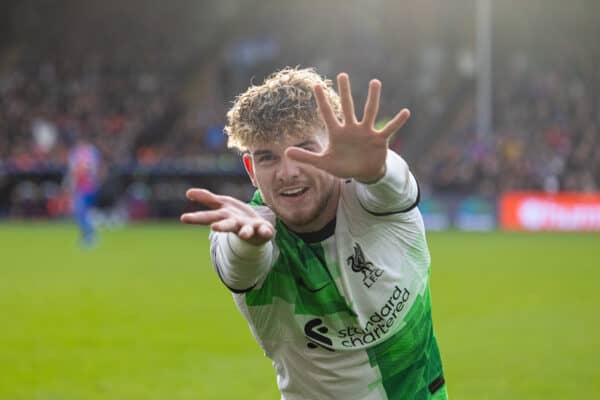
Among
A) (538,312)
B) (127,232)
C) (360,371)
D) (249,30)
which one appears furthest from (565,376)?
→ (249,30)

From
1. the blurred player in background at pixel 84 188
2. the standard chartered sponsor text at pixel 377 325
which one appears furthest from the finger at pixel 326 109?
the blurred player in background at pixel 84 188

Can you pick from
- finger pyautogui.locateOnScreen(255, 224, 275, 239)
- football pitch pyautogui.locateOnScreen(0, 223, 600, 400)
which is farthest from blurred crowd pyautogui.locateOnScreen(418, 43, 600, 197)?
finger pyautogui.locateOnScreen(255, 224, 275, 239)

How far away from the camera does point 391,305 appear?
3.36m

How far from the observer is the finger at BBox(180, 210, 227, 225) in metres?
2.81

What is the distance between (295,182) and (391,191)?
0.36 metres

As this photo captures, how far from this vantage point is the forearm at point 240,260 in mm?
2961

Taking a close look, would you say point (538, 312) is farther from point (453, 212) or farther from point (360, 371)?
point (453, 212)

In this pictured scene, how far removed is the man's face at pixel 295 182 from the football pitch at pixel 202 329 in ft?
11.6

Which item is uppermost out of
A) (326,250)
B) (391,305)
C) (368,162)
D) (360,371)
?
(368,162)

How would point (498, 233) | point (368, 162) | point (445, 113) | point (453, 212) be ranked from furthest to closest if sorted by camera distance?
point (445, 113) < point (453, 212) < point (498, 233) < point (368, 162)

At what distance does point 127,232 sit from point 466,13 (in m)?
21.3

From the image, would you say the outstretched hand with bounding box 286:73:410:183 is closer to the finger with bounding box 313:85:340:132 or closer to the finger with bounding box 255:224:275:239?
the finger with bounding box 313:85:340:132

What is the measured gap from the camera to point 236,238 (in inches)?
116

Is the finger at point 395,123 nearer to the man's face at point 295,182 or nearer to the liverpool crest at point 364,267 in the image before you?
the man's face at point 295,182
